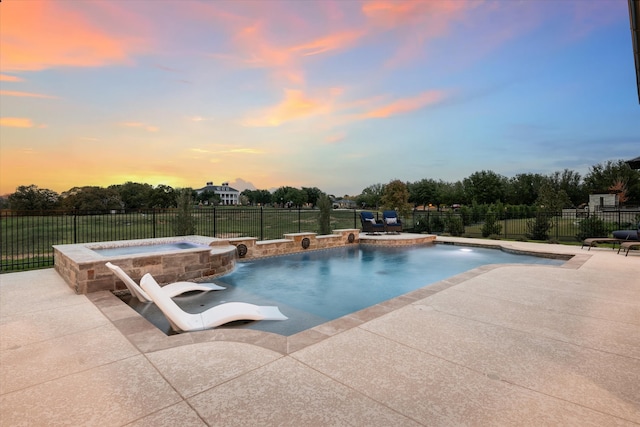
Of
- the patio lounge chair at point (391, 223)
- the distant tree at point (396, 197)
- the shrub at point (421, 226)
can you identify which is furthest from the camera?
the distant tree at point (396, 197)

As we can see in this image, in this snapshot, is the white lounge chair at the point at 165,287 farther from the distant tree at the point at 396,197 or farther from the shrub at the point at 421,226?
the distant tree at the point at 396,197

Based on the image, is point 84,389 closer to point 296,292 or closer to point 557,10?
point 296,292

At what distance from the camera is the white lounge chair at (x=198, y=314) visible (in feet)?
12.3

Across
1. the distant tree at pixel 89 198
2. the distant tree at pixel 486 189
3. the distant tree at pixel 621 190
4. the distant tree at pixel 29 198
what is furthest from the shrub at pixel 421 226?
the distant tree at pixel 486 189

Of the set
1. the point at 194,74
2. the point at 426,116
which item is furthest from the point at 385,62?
the point at 194,74

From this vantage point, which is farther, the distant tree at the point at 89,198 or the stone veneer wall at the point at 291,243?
the distant tree at the point at 89,198

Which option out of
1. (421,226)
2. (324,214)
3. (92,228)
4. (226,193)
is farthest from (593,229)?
(226,193)

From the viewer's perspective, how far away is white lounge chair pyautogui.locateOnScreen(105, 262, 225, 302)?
4816 mm

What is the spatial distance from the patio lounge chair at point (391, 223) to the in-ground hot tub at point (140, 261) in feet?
28.1

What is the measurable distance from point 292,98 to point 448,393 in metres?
11.5

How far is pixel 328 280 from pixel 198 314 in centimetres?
337

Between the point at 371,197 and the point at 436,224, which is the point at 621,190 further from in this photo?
the point at 371,197

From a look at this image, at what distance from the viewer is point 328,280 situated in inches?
274

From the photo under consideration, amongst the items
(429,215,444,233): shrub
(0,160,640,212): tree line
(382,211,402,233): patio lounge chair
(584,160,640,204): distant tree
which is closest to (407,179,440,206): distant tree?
(0,160,640,212): tree line
